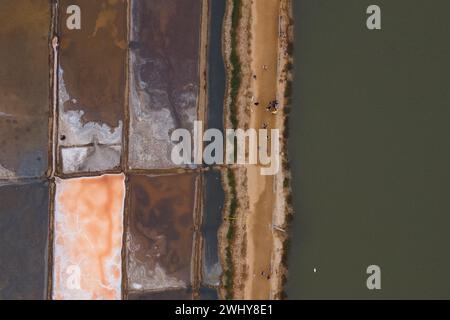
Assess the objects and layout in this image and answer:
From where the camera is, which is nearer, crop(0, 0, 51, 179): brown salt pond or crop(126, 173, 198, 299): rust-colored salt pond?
crop(0, 0, 51, 179): brown salt pond

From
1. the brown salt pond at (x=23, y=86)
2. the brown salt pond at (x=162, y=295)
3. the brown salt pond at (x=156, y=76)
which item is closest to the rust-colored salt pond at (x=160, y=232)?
the brown salt pond at (x=162, y=295)

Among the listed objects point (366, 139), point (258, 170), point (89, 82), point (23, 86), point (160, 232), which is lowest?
point (160, 232)

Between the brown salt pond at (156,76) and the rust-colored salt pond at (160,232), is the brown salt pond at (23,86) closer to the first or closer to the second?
the brown salt pond at (156,76)

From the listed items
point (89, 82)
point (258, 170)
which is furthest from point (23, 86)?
point (258, 170)

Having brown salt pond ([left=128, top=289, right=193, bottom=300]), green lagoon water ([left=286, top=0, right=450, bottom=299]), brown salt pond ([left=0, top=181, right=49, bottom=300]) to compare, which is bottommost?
brown salt pond ([left=128, top=289, right=193, bottom=300])

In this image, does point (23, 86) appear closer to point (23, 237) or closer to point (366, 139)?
point (23, 237)

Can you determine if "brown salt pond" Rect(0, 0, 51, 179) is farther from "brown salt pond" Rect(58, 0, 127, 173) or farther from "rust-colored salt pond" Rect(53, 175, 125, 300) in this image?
"rust-colored salt pond" Rect(53, 175, 125, 300)

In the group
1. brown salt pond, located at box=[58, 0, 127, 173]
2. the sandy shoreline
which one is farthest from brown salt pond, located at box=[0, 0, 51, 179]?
the sandy shoreline
